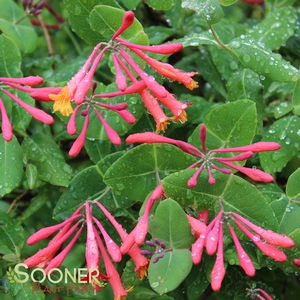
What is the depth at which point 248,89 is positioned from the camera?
1385mm

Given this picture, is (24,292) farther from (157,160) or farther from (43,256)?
(157,160)

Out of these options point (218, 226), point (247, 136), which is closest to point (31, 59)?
point (247, 136)

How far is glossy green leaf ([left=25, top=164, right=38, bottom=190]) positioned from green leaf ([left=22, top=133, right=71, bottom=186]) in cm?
3

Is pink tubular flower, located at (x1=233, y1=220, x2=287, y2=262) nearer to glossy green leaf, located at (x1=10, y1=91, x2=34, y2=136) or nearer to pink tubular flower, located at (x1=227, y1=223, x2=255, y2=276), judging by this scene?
pink tubular flower, located at (x1=227, y1=223, x2=255, y2=276)

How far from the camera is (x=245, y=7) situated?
2311mm

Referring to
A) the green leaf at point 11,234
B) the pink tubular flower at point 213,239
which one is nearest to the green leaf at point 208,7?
the pink tubular flower at point 213,239

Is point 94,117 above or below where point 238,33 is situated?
below

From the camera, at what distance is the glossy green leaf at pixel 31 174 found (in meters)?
1.33

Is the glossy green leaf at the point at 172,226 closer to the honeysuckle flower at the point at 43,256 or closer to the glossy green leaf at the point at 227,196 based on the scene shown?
the glossy green leaf at the point at 227,196

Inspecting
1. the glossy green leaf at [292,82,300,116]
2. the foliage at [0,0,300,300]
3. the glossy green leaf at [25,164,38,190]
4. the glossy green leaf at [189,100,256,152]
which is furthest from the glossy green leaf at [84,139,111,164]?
the glossy green leaf at [292,82,300,116]

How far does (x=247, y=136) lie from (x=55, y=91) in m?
0.44

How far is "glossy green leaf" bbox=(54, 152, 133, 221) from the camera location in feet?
4.25

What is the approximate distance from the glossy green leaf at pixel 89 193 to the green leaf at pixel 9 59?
1.11 feet

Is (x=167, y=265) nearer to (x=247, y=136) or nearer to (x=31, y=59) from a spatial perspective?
(x=247, y=136)
